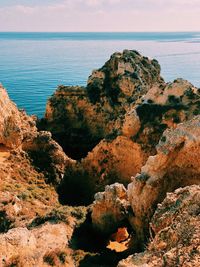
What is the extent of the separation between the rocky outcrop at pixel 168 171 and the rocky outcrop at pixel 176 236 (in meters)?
5.05

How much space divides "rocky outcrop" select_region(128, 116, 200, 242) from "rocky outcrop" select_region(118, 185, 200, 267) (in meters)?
5.05

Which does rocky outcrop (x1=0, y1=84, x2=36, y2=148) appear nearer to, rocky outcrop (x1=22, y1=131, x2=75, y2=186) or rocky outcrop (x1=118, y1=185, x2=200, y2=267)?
rocky outcrop (x1=22, y1=131, x2=75, y2=186)

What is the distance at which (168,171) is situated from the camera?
2367 centimetres

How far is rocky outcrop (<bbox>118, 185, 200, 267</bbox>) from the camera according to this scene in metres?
12.1

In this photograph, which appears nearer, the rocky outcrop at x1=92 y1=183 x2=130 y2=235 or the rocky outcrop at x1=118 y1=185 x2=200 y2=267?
the rocky outcrop at x1=118 y1=185 x2=200 y2=267

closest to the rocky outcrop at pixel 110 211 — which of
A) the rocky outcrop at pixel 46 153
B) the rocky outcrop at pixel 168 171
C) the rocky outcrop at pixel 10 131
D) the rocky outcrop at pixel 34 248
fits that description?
the rocky outcrop at pixel 168 171

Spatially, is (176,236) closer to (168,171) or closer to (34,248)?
(34,248)

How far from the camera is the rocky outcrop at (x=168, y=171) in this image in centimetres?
2305

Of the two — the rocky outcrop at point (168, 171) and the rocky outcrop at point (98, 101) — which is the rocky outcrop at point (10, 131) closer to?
the rocky outcrop at point (98, 101)

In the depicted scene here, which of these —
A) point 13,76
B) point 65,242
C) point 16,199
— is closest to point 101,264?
point 65,242

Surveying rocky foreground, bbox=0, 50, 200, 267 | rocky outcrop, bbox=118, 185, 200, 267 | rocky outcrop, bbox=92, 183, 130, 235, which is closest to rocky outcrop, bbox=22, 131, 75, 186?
rocky foreground, bbox=0, 50, 200, 267

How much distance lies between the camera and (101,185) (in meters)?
35.7

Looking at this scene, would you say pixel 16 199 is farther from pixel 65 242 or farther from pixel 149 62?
pixel 149 62

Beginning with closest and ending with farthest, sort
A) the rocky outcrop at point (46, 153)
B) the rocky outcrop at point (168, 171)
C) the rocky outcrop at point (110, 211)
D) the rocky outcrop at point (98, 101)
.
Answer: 1. the rocky outcrop at point (168, 171)
2. the rocky outcrop at point (110, 211)
3. the rocky outcrop at point (46, 153)
4. the rocky outcrop at point (98, 101)
